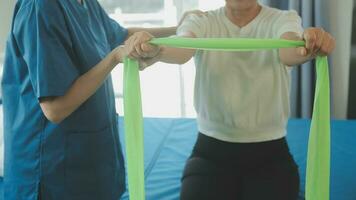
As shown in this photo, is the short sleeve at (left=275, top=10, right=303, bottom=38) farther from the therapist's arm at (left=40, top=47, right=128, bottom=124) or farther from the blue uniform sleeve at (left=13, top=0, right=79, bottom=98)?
the blue uniform sleeve at (left=13, top=0, right=79, bottom=98)

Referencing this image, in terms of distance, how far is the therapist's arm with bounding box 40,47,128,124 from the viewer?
0.93 metres

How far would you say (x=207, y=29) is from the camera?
1.25 meters

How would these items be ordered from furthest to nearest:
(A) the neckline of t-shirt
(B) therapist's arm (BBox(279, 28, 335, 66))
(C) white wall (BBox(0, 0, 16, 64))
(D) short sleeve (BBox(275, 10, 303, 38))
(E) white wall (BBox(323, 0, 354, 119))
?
(C) white wall (BBox(0, 0, 16, 64))
(E) white wall (BBox(323, 0, 354, 119))
(A) the neckline of t-shirt
(D) short sleeve (BBox(275, 10, 303, 38))
(B) therapist's arm (BBox(279, 28, 335, 66))

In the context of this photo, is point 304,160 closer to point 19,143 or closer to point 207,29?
point 207,29

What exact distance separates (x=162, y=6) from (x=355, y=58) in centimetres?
127

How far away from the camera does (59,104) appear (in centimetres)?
94

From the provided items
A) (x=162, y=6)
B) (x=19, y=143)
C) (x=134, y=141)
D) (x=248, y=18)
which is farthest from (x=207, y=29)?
(x=162, y=6)

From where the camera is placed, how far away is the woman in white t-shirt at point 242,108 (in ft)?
4.02

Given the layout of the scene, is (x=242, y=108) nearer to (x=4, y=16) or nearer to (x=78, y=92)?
(x=78, y=92)

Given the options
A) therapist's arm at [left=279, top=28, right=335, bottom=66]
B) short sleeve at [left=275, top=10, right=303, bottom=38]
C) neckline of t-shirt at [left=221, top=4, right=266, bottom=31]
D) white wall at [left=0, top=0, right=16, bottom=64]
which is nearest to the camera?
therapist's arm at [left=279, top=28, right=335, bottom=66]

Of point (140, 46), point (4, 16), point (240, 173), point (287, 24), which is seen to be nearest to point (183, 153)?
point (240, 173)

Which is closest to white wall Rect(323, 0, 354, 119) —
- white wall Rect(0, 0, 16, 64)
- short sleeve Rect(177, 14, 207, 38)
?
short sleeve Rect(177, 14, 207, 38)

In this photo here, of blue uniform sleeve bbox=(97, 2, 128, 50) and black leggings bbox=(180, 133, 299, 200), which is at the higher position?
blue uniform sleeve bbox=(97, 2, 128, 50)

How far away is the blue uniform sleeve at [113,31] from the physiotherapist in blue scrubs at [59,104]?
0.11 metres
